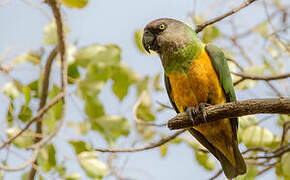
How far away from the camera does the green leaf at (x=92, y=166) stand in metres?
4.03

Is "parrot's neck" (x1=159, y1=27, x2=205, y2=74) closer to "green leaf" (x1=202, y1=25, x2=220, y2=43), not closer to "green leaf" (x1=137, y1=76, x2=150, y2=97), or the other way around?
"green leaf" (x1=202, y1=25, x2=220, y2=43)

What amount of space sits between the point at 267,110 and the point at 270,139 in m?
1.13

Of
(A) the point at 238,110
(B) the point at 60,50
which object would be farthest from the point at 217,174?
(B) the point at 60,50

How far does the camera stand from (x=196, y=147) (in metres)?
4.68

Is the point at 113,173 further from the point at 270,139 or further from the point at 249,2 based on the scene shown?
the point at 249,2

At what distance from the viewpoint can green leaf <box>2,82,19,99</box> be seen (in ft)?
14.5

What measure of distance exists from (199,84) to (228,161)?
0.98m

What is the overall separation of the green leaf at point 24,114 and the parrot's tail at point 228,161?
1644 millimetres

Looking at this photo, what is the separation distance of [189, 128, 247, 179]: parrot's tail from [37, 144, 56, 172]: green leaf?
4.79 feet

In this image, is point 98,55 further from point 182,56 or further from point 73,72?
point 182,56

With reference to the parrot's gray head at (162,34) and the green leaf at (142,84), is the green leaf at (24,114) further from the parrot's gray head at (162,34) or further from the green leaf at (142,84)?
the parrot's gray head at (162,34)

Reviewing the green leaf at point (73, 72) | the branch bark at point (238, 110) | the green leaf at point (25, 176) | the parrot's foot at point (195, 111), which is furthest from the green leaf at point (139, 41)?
the green leaf at point (25, 176)

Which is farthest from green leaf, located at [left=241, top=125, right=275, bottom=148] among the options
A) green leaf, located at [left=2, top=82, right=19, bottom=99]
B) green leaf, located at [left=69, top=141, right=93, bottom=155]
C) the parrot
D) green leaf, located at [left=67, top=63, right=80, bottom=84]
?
green leaf, located at [left=2, top=82, right=19, bottom=99]

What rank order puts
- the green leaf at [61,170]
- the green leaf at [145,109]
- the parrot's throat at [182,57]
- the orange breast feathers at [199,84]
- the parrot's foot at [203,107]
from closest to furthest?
the parrot's foot at [203,107] → the orange breast feathers at [199,84] → the parrot's throat at [182,57] → the green leaf at [61,170] → the green leaf at [145,109]
